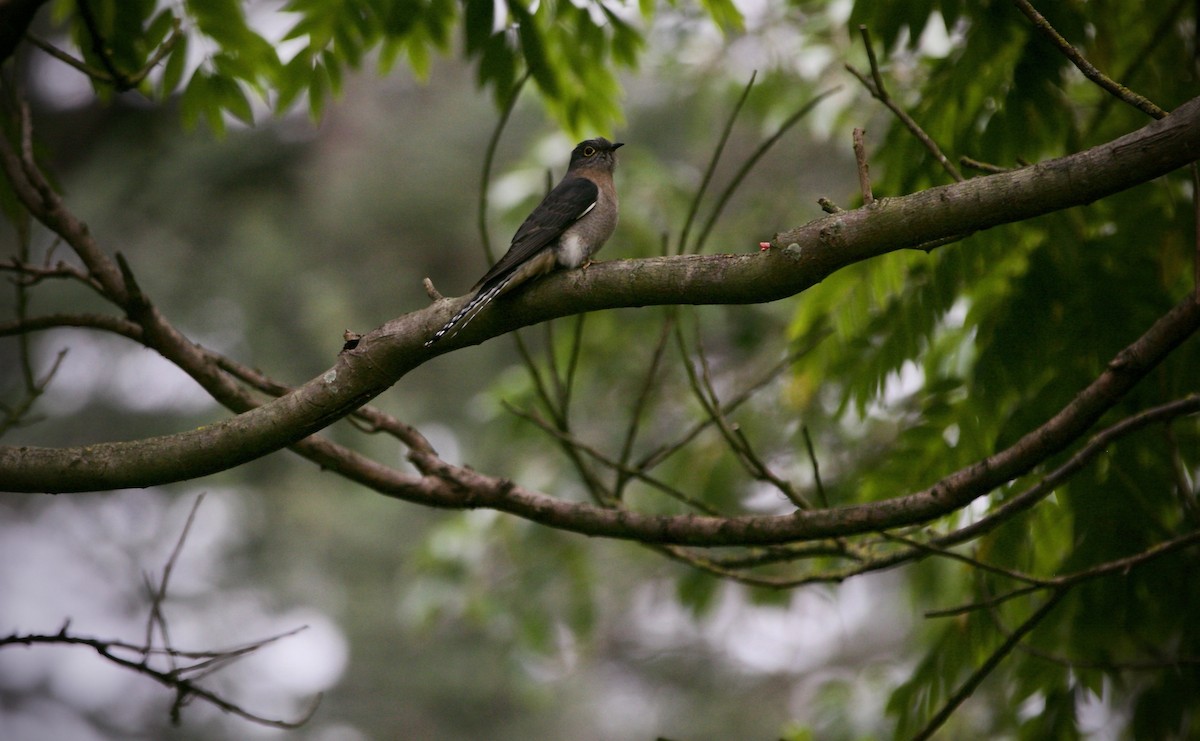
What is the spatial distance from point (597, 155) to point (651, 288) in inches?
117

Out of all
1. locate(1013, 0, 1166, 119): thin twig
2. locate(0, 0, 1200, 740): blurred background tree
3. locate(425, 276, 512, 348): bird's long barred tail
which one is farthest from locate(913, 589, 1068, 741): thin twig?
locate(425, 276, 512, 348): bird's long barred tail

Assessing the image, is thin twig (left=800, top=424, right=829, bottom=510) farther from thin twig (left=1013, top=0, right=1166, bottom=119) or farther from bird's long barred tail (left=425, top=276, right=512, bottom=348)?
thin twig (left=1013, top=0, right=1166, bottom=119)

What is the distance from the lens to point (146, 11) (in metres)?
3.67

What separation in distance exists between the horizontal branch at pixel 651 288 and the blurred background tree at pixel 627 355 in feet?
1.38

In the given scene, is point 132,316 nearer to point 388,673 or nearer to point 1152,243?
point 1152,243

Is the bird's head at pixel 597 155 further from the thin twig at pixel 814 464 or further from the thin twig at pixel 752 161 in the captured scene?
the thin twig at pixel 814 464

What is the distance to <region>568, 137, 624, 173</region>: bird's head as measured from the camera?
530cm

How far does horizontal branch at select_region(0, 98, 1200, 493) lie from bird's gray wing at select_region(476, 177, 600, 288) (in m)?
0.51

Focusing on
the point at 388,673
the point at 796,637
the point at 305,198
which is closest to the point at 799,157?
the point at 796,637

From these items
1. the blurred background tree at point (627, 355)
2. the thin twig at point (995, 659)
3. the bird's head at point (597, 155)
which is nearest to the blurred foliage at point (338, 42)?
the blurred background tree at point (627, 355)

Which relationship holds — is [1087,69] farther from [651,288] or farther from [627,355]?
[627,355]

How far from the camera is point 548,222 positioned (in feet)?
13.0

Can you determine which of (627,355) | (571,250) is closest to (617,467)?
(571,250)

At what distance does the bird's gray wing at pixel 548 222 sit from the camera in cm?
345
